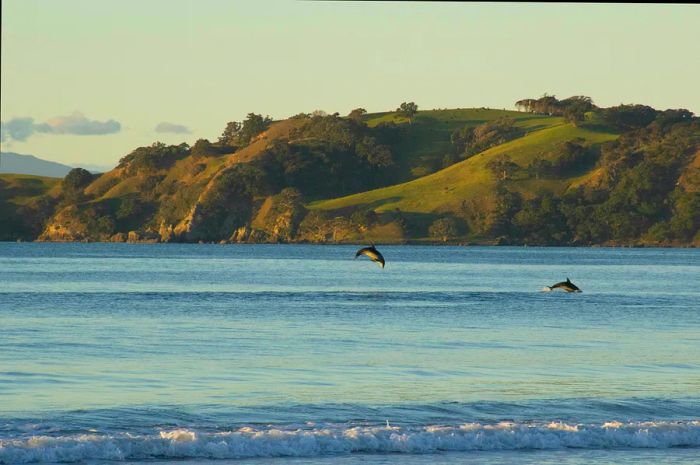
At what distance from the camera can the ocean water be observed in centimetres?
2520

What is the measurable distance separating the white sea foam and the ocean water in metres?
0.04

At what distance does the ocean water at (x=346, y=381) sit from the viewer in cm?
2520

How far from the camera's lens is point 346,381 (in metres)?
35.2

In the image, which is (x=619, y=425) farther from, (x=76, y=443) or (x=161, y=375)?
(x=161, y=375)

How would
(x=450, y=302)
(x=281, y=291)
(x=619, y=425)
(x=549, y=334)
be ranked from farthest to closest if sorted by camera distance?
(x=281, y=291)
(x=450, y=302)
(x=549, y=334)
(x=619, y=425)

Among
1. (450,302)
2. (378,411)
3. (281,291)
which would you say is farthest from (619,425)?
(281,291)

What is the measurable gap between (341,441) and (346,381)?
386 inches

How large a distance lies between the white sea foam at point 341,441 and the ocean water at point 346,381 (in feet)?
0.14

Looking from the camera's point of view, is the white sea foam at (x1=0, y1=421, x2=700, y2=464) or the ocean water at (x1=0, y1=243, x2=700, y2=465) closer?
the white sea foam at (x1=0, y1=421, x2=700, y2=464)

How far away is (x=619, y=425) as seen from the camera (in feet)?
89.5

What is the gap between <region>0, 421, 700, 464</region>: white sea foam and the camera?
2406 centimetres

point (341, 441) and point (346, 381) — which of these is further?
point (346, 381)

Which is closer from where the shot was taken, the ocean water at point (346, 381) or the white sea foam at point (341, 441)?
the white sea foam at point (341, 441)

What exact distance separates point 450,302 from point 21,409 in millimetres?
52026
